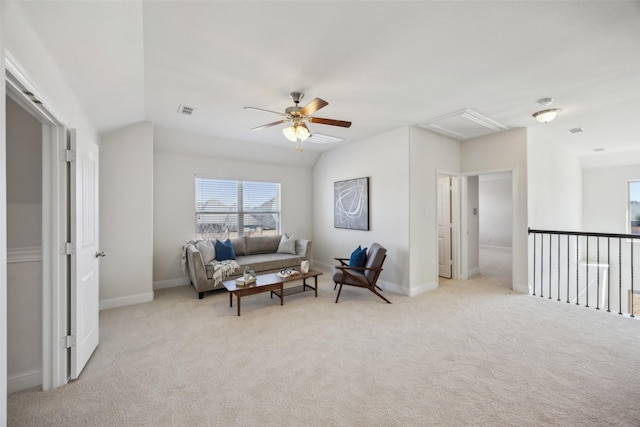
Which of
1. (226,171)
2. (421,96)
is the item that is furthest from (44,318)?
(421,96)

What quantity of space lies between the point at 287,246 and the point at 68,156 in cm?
389

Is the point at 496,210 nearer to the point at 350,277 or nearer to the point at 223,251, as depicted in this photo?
the point at 350,277

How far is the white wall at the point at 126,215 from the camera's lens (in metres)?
3.76

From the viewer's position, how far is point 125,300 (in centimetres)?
388

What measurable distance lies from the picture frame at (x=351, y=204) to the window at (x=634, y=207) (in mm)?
A: 6997

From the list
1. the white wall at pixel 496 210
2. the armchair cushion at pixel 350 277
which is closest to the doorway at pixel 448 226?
the armchair cushion at pixel 350 277

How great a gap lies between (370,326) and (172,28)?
344cm

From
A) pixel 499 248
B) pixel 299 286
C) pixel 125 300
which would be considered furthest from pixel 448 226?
pixel 125 300

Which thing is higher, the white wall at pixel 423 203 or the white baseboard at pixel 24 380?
the white wall at pixel 423 203

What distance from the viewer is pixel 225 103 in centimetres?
339

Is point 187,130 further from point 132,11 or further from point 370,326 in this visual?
point 370,326

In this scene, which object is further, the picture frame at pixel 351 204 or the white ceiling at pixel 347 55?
the picture frame at pixel 351 204

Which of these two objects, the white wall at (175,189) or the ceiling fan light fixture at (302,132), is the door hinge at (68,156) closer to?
the ceiling fan light fixture at (302,132)

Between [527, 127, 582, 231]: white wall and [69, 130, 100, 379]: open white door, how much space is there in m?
5.89
